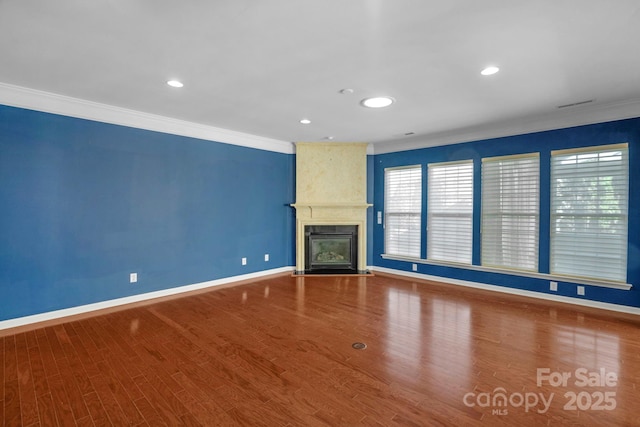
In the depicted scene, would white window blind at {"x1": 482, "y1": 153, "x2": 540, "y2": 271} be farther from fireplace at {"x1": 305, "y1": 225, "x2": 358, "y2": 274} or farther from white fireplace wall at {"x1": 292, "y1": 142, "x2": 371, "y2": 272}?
fireplace at {"x1": 305, "y1": 225, "x2": 358, "y2": 274}

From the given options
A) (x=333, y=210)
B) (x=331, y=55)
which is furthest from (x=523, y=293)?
(x=331, y=55)

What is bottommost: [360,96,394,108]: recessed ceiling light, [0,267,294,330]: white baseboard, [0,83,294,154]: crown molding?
[0,267,294,330]: white baseboard

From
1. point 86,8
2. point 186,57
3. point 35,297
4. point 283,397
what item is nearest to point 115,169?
point 35,297

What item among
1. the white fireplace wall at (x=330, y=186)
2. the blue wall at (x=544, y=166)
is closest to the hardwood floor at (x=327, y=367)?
the blue wall at (x=544, y=166)

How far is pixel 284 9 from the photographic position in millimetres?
1893

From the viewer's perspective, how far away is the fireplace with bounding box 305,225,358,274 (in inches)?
234

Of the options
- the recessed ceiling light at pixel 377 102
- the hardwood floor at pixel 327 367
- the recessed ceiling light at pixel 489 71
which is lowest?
the hardwood floor at pixel 327 367

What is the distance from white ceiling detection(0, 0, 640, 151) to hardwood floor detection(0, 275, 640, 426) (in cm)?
261

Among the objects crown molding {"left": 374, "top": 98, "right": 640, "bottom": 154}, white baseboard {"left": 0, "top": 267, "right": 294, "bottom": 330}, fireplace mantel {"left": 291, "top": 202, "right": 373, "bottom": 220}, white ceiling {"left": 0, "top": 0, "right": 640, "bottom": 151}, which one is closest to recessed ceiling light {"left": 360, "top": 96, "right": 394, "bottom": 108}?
white ceiling {"left": 0, "top": 0, "right": 640, "bottom": 151}

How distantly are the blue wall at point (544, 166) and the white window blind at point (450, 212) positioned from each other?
0.40ft

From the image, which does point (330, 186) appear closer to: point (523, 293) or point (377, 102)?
point (377, 102)

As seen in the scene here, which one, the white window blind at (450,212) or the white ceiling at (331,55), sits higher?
the white ceiling at (331,55)

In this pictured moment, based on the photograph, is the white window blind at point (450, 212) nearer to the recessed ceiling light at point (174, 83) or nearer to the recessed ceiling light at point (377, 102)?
the recessed ceiling light at point (377, 102)

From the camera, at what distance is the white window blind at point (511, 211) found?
432cm
